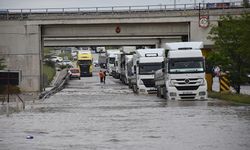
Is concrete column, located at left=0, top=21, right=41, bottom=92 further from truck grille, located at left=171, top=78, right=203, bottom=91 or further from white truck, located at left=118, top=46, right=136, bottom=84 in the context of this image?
truck grille, located at left=171, top=78, right=203, bottom=91

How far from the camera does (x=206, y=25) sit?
67.4 m

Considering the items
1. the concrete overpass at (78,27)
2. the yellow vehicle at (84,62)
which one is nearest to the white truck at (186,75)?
the concrete overpass at (78,27)

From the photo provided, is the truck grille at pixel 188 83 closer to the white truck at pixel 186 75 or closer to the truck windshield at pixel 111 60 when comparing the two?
the white truck at pixel 186 75

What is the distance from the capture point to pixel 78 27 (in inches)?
2761

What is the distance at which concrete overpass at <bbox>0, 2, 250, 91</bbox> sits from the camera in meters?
68.1

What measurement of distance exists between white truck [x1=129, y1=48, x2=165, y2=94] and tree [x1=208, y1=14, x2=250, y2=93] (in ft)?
30.2

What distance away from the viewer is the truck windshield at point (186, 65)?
140ft

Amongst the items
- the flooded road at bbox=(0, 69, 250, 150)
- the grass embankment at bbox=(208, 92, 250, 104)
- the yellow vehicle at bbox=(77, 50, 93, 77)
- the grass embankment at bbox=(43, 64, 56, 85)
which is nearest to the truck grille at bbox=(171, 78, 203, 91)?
the grass embankment at bbox=(208, 92, 250, 104)

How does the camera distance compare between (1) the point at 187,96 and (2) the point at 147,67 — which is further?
(2) the point at 147,67

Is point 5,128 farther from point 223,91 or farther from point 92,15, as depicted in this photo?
point 92,15

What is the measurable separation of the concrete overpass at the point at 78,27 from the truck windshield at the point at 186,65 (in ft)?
80.6

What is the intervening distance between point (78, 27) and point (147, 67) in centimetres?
1476

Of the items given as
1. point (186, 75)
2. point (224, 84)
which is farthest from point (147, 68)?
point (186, 75)

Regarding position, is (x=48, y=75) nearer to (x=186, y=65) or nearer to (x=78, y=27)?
(x=78, y=27)
